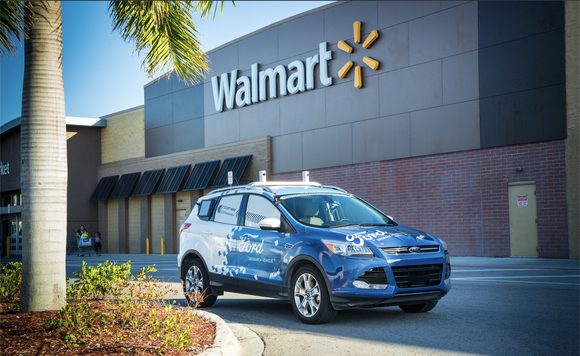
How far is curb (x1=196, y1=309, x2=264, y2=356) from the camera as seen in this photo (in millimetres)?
5930

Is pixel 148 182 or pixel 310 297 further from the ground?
pixel 148 182

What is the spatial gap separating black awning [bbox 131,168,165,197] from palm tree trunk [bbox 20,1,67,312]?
26842 millimetres

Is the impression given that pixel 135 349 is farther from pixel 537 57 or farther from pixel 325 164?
pixel 325 164

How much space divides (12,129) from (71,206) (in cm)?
884

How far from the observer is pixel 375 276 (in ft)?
23.8

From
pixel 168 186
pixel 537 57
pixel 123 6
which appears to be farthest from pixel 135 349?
pixel 168 186

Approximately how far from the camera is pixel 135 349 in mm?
5574

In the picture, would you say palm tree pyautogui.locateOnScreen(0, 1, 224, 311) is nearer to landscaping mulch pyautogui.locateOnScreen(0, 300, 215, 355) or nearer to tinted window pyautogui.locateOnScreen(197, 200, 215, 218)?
landscaping mulch pyautogui.locateOnScreen(0, 300, 215, 355)

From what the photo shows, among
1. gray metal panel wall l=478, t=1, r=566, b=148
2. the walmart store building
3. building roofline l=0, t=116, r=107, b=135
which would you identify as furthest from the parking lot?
building roofline l=0, t=116, r=107, b=135

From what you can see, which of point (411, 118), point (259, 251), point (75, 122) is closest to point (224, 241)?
point (259, 251)

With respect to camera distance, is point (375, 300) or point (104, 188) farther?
point (104, 188)

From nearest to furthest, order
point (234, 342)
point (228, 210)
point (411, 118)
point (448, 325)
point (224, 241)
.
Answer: point (234, 342), point (448, 325), point (224, 241), point (228, 210), point (411, 118)

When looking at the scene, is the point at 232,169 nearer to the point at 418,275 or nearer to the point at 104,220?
the point at 104,220

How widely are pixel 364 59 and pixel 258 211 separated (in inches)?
635
